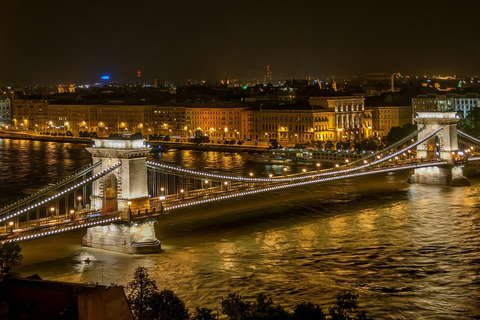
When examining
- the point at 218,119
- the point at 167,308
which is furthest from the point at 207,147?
the point at 167,308

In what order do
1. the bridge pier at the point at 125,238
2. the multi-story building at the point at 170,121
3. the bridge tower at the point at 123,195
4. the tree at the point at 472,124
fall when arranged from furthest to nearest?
the multi-story building at the point at 170,121 < the tree at the point at 472,124 < the bridge tower at the point at 123,195 < the bridge pier at the point at 125,238

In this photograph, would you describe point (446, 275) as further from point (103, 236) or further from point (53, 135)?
point (53, 135)

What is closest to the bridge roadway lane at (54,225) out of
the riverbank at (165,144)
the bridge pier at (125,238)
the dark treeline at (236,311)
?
the bridge pier at (125,238)

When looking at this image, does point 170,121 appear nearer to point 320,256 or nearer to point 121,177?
point 121,177

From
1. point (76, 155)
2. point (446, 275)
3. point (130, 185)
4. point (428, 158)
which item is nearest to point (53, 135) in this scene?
point (76, 155)

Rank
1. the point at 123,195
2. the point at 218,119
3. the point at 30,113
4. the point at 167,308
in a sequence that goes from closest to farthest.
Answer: the point at 167,308, the point at 123,195, the point at 218,119, the point at 30,113

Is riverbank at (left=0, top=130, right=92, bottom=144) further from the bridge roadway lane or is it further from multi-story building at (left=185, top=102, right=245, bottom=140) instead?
the bridge roadway lane

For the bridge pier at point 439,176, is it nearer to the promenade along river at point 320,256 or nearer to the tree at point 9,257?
the promenade along river at point 320,256
